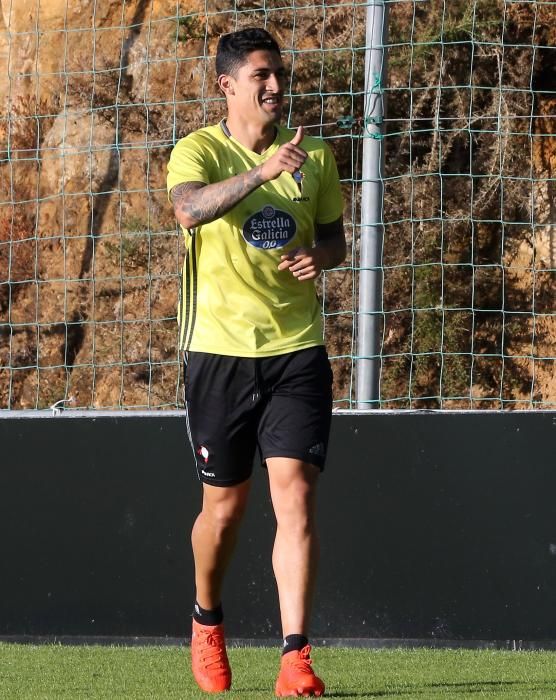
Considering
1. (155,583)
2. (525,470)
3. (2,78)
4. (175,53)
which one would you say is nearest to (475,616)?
(525,470)

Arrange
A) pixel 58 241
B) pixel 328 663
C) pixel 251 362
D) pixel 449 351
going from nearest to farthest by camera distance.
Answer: pixel 251 362 → pixel 328 663 → pixel 449 351 → pixel 58 241

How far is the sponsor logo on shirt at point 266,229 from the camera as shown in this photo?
471cm

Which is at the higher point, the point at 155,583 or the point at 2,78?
the point at 2,78

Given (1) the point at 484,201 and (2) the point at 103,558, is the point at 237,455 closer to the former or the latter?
(2) the point at 103,558

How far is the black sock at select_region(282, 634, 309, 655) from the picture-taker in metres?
4.41

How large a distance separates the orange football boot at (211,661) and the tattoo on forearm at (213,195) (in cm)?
150

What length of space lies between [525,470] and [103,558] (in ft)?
6.32

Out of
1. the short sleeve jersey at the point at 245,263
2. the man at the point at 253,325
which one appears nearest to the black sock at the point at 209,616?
the man at the point at 253,325

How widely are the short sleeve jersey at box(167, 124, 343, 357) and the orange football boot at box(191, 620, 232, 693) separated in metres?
1.03

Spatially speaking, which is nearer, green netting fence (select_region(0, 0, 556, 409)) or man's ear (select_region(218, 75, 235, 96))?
man's ear (select_region(218, 75, 235, 96))

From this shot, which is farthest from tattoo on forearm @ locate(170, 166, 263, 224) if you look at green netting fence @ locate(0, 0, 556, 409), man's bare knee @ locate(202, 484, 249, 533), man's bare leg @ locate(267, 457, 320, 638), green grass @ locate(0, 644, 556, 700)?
green netting fence @ locate(0, 0, 556, 409)

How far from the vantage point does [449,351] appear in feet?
23.0

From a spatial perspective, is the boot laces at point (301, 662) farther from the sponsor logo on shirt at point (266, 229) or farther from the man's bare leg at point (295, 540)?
the sponsor logo on shirt at point (266, 229)

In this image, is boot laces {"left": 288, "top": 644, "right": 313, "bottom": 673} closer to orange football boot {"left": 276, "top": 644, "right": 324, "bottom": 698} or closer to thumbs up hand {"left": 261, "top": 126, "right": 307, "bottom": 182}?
orange football boot {"left": 276, "top": 644, "right": 324, "bottom": 698}
